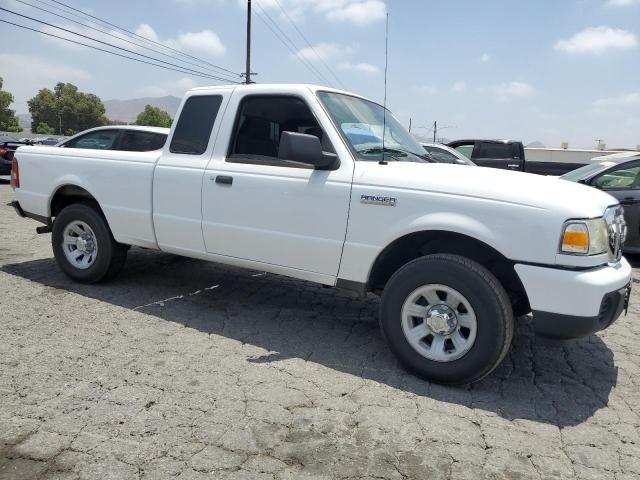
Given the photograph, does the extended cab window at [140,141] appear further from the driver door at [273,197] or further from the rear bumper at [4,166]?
the rear bumper at [4,166]

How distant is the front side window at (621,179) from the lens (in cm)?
740

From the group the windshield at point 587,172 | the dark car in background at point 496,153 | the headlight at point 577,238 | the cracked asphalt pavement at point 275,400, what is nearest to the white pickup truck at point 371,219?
the headlight at point 577,238

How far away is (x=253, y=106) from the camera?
427 centimetres

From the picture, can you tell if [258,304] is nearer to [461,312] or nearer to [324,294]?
[324,294]

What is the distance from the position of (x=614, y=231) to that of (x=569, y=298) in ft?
2.36

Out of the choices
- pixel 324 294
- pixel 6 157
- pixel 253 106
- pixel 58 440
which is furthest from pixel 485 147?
pixel 6 157

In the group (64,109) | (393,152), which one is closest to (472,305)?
(393,152)

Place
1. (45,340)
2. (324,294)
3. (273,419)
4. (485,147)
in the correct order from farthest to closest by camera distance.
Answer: (485,147), (324,294), (45,340), (273,419)

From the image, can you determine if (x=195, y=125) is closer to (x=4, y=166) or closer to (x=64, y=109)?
(x=4, y=166)

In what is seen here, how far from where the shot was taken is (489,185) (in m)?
3.19

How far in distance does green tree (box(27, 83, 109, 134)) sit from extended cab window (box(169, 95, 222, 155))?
125 metres

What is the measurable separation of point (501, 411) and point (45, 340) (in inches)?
127

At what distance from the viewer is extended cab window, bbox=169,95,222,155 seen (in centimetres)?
440

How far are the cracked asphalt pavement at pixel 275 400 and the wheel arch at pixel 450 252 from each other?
419mm
